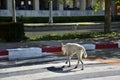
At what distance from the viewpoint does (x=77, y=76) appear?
31.0 feet

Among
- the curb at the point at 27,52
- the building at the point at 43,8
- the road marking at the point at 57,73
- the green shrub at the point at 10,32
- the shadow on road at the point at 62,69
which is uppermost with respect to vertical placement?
the building at the point at 43,8

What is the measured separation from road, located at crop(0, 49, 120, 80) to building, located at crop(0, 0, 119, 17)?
31.3 m

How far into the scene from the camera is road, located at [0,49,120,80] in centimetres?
933

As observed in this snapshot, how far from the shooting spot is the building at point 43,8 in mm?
43562

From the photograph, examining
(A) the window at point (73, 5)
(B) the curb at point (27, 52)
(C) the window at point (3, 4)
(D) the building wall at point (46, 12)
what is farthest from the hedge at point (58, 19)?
(B) the curb at point (27, 52)

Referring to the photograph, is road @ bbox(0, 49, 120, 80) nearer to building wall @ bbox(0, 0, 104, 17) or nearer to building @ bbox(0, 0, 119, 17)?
building @ bbox(0, 0, 119, 17)

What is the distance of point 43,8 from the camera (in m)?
45.9

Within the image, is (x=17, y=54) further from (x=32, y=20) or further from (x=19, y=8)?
(x=19, y=8)

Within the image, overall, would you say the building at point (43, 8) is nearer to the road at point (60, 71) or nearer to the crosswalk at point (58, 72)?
the road at point (60, 71)

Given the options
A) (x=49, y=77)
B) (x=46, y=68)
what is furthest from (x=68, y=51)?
(x=49, y=77)

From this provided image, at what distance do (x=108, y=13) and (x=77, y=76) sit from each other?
1193 cm

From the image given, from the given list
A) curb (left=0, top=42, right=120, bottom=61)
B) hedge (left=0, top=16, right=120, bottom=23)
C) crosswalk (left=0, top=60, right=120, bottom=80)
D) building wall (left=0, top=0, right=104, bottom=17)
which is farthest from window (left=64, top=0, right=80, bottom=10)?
crosswalk (left=0, top=60, right=120, bottom=80)

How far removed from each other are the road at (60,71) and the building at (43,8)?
31269 millimetres

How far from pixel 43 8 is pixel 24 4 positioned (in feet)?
8.05
